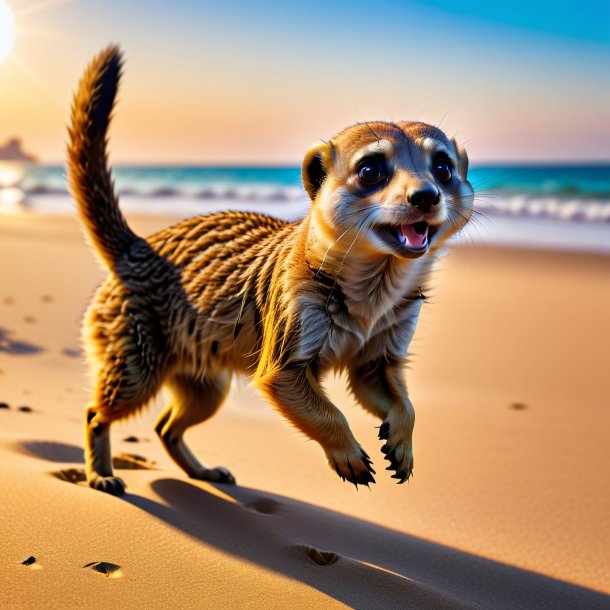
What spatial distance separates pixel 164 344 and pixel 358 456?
126cm

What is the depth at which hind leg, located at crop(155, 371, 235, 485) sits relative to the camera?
3.97 meters

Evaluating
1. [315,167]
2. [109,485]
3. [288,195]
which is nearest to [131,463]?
[109,485]

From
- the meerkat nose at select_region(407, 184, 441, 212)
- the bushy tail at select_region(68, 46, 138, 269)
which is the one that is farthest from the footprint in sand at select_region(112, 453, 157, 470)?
the meerkat nose at select_region(407, 184, 441, 212)

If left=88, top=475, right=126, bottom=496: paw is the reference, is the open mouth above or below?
above

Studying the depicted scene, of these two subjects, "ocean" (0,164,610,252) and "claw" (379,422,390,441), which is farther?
"ocean" (0,164,610,252)

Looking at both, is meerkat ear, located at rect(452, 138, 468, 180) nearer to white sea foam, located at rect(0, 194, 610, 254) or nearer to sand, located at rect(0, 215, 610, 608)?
sand, located at rect(0, 215, 610, 608)

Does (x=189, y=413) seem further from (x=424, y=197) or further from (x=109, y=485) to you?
(x=424, y=197)

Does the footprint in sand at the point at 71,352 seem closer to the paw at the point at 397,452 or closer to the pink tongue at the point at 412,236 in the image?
the paw at the point at 397,452

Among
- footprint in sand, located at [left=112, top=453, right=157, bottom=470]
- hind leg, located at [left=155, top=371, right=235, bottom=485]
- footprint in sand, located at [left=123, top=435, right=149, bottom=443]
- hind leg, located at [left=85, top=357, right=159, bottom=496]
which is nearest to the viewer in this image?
hind leg, located at [left=85, top=357, right=159, bottom=496]

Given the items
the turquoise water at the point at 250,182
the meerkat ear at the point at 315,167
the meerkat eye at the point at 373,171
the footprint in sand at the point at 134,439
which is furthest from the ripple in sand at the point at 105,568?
the turquoise water at the point at 250,182

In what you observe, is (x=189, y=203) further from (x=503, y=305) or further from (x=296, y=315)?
(x=296, y=315)

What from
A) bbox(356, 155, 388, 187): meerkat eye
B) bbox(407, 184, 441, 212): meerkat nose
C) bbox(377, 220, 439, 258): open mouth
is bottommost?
bbox(377, 220, 439, 258): open mouth

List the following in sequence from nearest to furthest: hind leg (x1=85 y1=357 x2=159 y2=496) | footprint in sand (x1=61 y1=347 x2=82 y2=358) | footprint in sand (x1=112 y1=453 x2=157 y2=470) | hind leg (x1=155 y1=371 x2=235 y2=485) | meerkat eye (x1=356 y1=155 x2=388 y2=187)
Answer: meerkat eye (x1=356 y1=155 x2=388 y2=187) → hind leg (x1=85 y1=357 x2=159 y2=496) → hind leg (x1=155 y1=371 x2=235 y2=485) → footprint in sand (x1=112 y1=453 x2=157 y2=470) → footprint in sand (x1=61 y1=347 x2=82 y2=358)

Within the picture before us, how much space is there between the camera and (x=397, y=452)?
277cm
